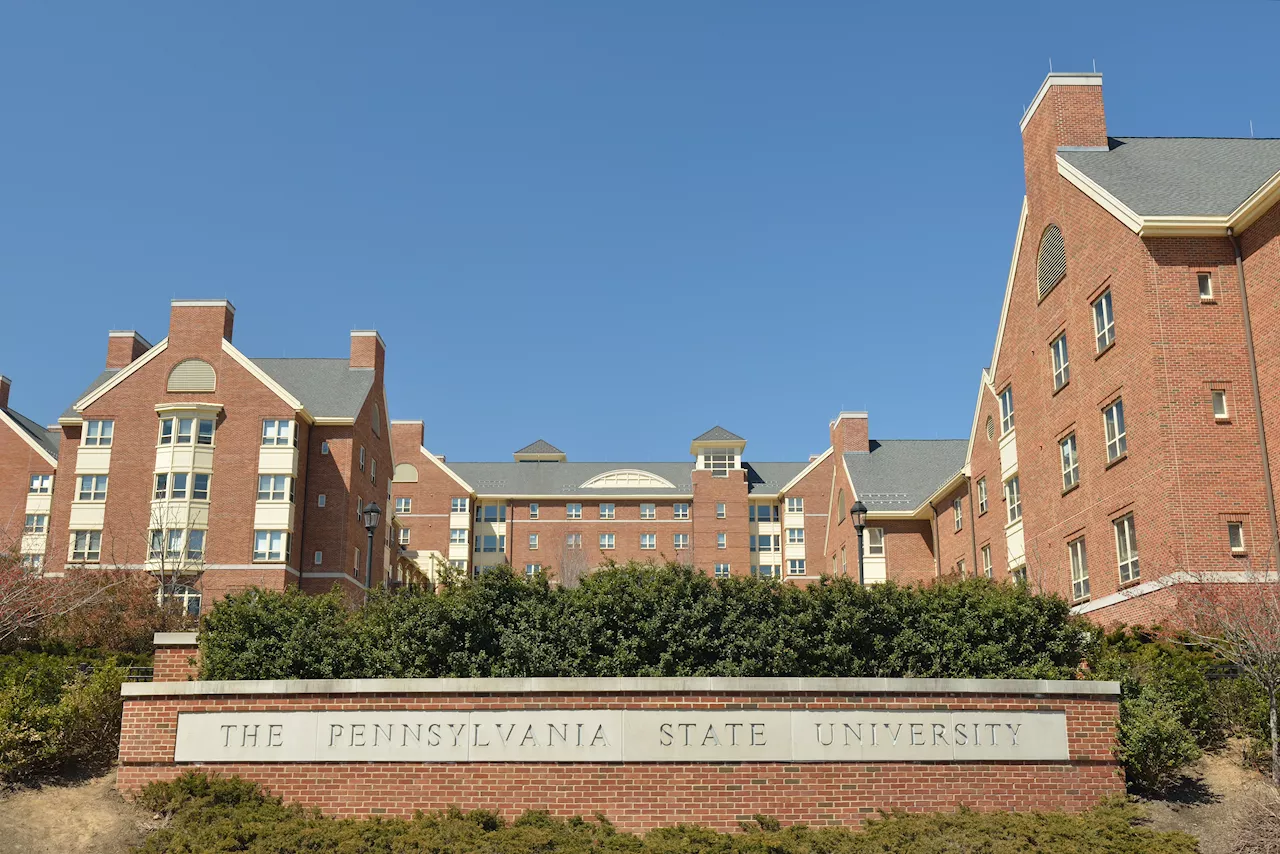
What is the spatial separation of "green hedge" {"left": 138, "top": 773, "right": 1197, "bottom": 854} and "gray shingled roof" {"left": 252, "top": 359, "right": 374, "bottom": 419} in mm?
41298

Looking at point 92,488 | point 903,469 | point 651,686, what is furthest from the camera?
point 903,469

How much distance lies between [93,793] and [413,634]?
453cm

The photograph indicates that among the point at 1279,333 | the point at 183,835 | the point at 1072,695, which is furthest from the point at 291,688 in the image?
the point at 1279,333

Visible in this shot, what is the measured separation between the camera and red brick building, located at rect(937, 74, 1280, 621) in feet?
83.8

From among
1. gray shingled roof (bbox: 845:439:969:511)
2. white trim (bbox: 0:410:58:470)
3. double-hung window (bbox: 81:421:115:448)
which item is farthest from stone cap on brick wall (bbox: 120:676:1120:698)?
white trim (bbox: 0:410:58:470)

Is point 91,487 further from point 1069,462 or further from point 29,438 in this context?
point 1069,462

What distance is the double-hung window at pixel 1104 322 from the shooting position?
28.8 metres

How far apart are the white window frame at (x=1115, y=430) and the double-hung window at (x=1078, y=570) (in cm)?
321

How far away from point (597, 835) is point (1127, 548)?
17.5 metres

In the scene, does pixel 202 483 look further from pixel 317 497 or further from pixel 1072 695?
pixel 1072 695

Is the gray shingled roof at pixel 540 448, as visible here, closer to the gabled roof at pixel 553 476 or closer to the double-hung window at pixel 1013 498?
the gabled roof at pixel 553 476

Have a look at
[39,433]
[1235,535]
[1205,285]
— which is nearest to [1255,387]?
[1205,285]

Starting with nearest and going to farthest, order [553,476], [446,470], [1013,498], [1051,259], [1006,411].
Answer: [1051,259] → [1013,498] → [1006,411] → [446,470] → [553,476]

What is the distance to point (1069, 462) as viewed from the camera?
32.0 meters
